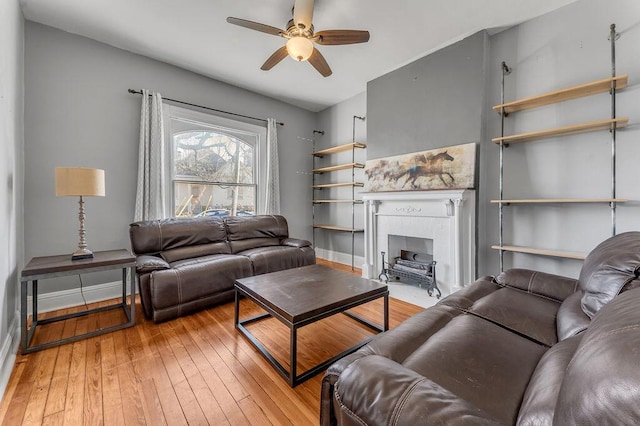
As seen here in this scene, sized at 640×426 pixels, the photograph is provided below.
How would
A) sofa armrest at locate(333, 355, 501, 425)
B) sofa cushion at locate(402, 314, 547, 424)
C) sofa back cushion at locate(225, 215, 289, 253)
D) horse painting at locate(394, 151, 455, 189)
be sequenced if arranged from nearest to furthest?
sofa armrest at locate(333, 355, 501, 425) < sofa cushion at locate(402, 314, 547, 424) < horse painting at locate(394, 151, 455, 189) < sofa back cushion at locate(225, 215, 289, 253)

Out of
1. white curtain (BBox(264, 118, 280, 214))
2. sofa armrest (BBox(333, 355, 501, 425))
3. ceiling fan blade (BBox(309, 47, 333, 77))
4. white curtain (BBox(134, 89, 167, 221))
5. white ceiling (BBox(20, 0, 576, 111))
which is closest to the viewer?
sofa armrest (BBox(333, 355, 501, 425))

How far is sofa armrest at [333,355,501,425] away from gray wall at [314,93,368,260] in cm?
368

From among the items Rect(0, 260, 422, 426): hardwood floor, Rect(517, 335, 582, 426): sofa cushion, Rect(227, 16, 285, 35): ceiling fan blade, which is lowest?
Rect(0, 260, 422, 426): hardwood floor

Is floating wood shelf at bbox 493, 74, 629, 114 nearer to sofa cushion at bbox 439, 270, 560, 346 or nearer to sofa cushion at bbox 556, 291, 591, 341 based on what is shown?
sofa cushion at bbox 439, 270, 560, 346

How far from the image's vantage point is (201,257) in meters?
3.06

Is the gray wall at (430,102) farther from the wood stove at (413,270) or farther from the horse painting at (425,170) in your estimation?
the wood stove at (413,270)

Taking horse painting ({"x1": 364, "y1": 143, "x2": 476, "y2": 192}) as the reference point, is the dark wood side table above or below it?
below

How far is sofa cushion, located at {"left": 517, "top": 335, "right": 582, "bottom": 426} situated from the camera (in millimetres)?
655

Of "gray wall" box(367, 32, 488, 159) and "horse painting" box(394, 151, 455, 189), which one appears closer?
"gray wall" box(367, 32, 488, 159)

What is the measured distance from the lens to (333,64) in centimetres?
343

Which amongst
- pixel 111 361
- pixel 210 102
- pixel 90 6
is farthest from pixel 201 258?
pixel 90 6

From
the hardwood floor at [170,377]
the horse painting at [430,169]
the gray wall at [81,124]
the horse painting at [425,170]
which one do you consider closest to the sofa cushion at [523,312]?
the hardwood floor at [170,377]

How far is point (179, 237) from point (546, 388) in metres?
3.33

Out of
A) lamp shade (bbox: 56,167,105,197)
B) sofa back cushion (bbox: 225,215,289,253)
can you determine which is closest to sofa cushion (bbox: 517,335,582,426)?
lamp shade (bbox: 56,167,105,197)
